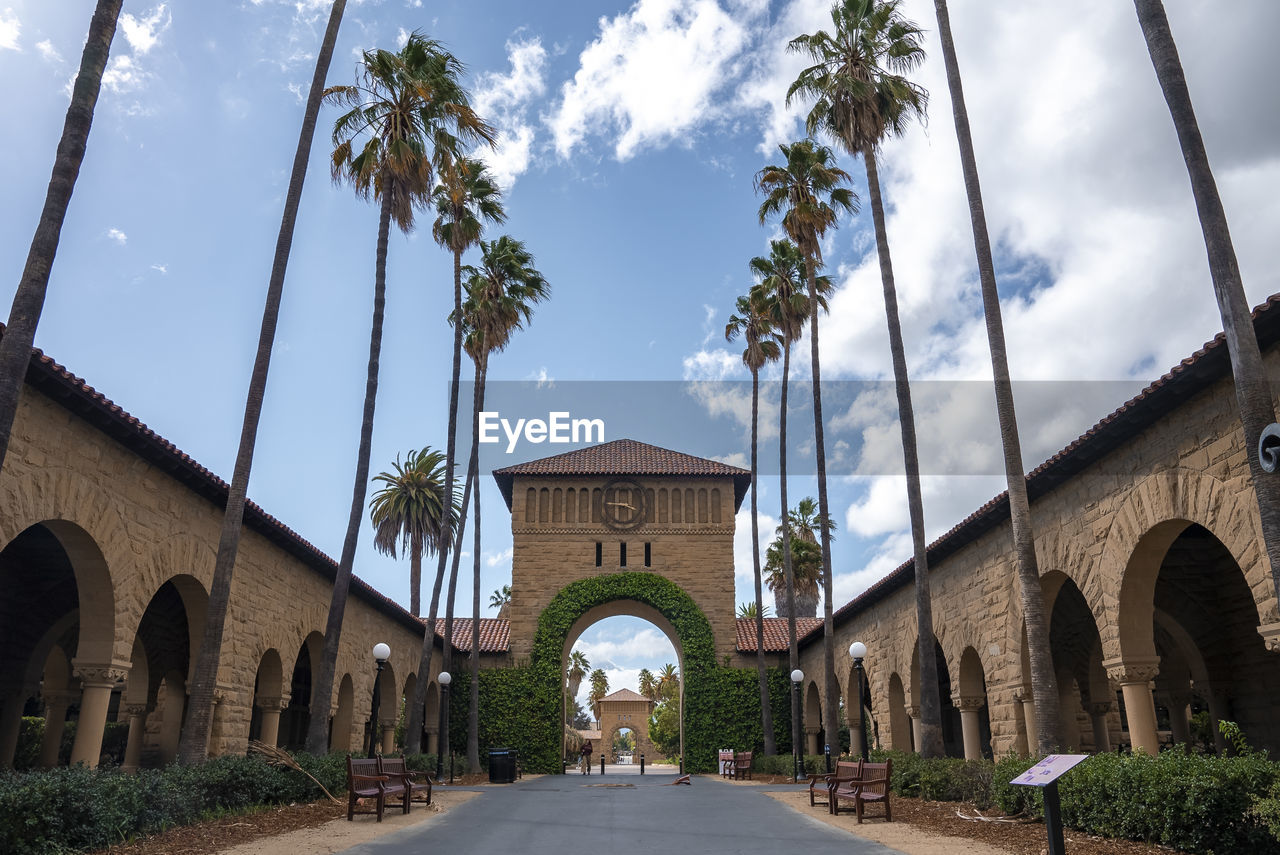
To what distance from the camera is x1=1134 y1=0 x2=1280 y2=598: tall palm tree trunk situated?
27.3 feet

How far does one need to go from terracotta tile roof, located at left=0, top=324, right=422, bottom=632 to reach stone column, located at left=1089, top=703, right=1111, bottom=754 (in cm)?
1870

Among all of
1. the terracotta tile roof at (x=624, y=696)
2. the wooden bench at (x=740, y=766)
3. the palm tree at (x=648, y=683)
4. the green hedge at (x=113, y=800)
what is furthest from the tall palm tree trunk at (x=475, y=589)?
the palm tree at (x=648, y=683)

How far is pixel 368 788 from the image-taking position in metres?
13.4

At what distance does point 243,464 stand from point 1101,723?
20.4 metres

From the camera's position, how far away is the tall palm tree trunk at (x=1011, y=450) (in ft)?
42.0

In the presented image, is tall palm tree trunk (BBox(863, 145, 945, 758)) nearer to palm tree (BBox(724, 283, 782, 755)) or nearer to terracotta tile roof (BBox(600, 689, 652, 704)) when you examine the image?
palm tree (BBox(724, 283, 782, 755))

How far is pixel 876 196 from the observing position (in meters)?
19.2

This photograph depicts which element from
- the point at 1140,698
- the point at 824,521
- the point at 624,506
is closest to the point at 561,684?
the point at 624,506

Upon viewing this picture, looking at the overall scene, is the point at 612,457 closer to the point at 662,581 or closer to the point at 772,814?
the point at 662,581

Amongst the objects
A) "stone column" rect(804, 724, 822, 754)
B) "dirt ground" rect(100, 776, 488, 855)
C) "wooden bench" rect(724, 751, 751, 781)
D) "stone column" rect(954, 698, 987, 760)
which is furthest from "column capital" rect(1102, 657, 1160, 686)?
"stone column" rect(804, 724, 822, 754)

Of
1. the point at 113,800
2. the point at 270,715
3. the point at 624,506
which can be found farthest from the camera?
the point at 624,506

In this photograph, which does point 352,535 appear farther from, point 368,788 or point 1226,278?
point 1226,278

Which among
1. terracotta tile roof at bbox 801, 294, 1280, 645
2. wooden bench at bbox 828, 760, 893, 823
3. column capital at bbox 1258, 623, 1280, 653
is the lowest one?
wooden bench at bbox 828, 760, 893, 823

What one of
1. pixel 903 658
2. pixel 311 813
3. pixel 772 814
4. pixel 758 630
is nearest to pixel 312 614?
pixel 311 813
